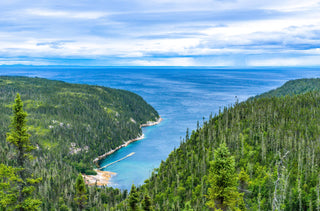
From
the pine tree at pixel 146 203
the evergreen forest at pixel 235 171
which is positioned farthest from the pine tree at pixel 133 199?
the pine tree at pixel 146 203

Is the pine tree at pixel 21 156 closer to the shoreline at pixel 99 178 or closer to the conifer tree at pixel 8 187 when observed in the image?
the conifer tree at pixel 8 187

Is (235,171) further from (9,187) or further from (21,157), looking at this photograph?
(9,187)

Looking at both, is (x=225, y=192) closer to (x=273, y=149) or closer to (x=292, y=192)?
(x=292, y=192)

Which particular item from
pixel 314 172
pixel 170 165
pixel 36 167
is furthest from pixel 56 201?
pixel 314 172

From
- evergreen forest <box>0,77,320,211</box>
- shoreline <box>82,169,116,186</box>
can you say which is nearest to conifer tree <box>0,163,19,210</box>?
evergreen forest <box>0,77,320,211</box>

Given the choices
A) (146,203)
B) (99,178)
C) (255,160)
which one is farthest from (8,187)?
(99,178)
